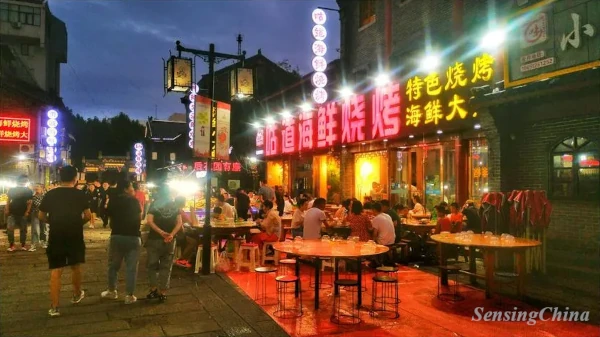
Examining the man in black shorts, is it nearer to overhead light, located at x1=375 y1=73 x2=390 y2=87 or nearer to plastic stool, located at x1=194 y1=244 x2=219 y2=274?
plastic stool, located at x1=194 y1=244 x2=219 y2=274

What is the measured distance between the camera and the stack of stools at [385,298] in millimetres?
6733

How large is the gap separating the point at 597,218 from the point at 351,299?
5.44m

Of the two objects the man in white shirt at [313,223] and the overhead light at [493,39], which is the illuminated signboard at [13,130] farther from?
the overhead light at [493,39]

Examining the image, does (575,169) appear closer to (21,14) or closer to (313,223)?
(313,223)

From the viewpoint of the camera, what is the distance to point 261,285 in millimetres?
8734

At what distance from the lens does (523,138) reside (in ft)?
34.1

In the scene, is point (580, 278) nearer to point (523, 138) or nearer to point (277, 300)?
point (523, 138)

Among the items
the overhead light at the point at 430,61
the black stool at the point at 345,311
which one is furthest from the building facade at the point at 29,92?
the black stool at the point at 345,311

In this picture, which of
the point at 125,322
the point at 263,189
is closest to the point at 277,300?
the point at 125,322

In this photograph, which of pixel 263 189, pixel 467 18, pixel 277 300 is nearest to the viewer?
pixel 277 300

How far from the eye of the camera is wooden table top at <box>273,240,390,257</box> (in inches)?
269

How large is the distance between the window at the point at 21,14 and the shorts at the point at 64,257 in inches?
1329

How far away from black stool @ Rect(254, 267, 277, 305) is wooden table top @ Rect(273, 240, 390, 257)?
399mm

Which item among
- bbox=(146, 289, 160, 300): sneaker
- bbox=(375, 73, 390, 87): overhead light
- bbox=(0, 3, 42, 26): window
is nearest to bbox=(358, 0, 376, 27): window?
bbox=(375, 73, 390, 87): overhead light
